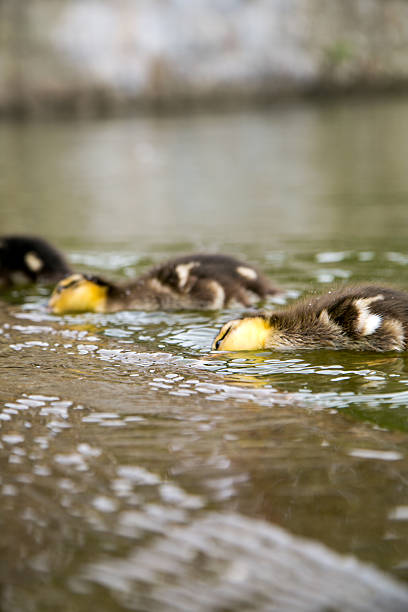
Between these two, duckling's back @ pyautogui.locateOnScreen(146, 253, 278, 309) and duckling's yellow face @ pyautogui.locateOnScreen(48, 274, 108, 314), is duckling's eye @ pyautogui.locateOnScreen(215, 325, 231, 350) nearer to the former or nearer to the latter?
duckling's back @ pyautogui.locateOnScreen(146, 253, 278, 309)

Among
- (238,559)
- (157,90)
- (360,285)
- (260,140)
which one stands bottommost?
(238,559)

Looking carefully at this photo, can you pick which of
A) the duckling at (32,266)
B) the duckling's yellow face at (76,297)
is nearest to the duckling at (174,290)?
the duckling's yellow face at (76,297)

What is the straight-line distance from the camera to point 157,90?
14.3 meters

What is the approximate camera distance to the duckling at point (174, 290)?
319 centimetres

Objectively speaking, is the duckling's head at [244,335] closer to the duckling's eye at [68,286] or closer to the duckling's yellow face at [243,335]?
the duckling's yellow face at [243,335]

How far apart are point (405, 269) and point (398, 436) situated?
1.86 m

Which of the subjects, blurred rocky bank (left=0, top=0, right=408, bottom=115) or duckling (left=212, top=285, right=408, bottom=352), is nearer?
duckling (left=212, top=285, right=408, bottom=352)

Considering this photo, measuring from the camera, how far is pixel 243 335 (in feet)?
8.02

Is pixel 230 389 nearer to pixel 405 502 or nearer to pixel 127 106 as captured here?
pixel 405 502

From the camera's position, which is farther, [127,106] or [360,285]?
[127,106]

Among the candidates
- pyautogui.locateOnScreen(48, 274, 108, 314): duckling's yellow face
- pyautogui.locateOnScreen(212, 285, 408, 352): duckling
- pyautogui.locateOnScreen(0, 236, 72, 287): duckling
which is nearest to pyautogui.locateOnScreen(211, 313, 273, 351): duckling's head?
pyautogui.locateOnScreen(212, 285, 408, 352): duckling

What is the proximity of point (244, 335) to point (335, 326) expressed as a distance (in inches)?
10.5

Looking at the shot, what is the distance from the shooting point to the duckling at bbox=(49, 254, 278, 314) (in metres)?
3.19

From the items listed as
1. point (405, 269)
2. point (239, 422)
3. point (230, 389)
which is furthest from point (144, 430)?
point (405, 269)
